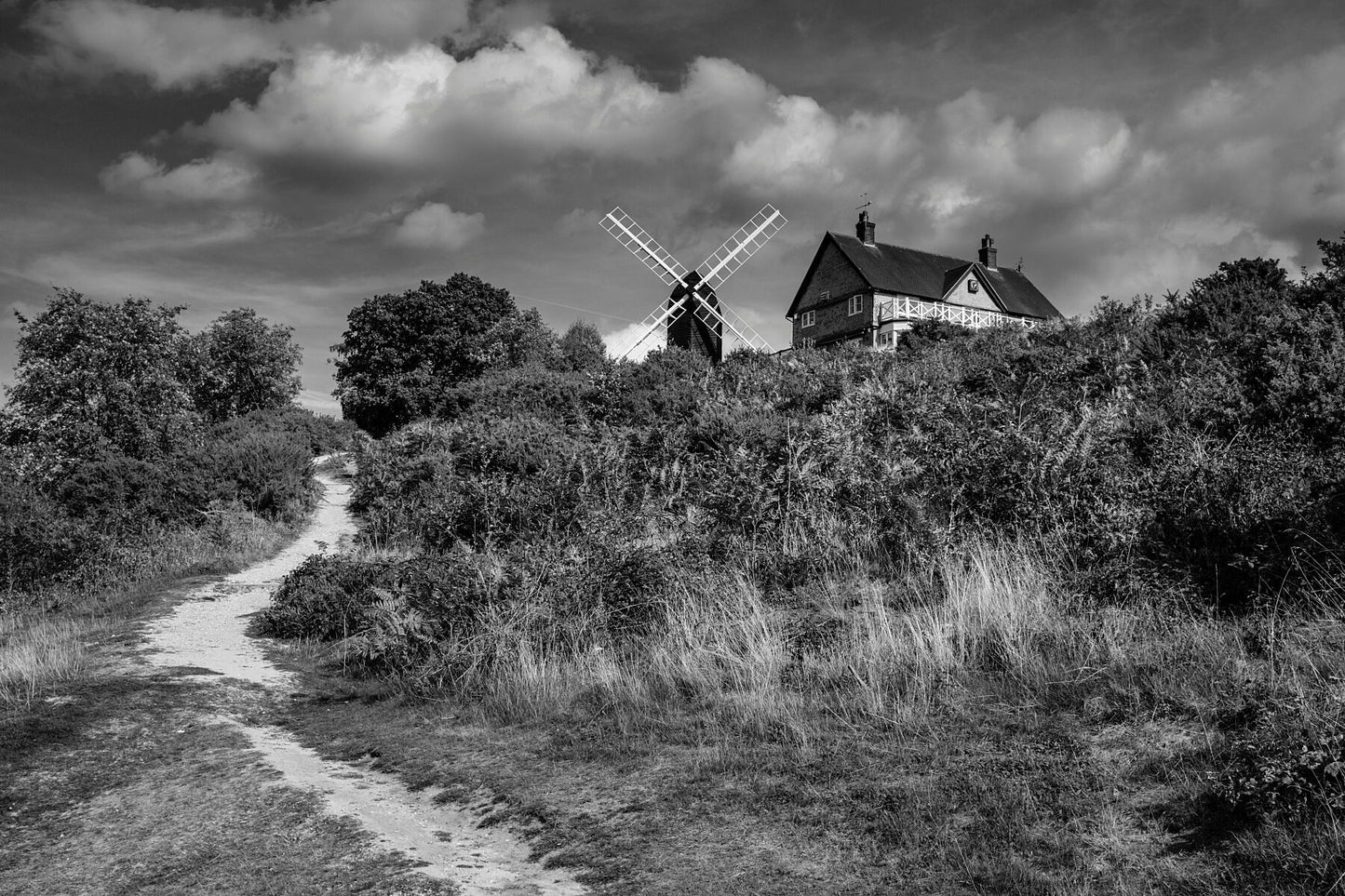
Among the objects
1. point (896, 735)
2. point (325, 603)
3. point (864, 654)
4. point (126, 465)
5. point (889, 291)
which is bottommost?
point (896, 735)

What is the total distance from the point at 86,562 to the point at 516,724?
40.8ft

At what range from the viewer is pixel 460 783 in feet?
20.9

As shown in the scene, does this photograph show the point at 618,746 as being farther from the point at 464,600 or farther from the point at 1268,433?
the point at 1268,433

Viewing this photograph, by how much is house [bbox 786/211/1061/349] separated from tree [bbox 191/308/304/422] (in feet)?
89.2

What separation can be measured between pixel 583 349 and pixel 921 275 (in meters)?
20.6

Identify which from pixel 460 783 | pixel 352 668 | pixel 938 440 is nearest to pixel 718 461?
pixel 938 440

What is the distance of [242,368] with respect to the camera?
48.3 metres

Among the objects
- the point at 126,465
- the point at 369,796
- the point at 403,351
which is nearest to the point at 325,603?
the point at 369,796

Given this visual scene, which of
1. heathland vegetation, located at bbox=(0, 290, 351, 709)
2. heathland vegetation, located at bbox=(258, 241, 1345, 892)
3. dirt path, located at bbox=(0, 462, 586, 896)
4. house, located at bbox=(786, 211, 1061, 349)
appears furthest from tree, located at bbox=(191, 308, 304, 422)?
dirt path, located at bbox=(0, 462, 586, 896)

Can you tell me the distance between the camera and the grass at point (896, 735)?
4371 mm

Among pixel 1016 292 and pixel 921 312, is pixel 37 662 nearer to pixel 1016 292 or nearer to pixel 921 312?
pixel 921 312

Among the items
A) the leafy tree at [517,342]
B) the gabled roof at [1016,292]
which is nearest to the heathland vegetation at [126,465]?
the leafy tree at [517,342]

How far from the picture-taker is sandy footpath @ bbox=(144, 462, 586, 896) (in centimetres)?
481

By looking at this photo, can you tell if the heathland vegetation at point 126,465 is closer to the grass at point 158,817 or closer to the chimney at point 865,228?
the grass at point 158,817
